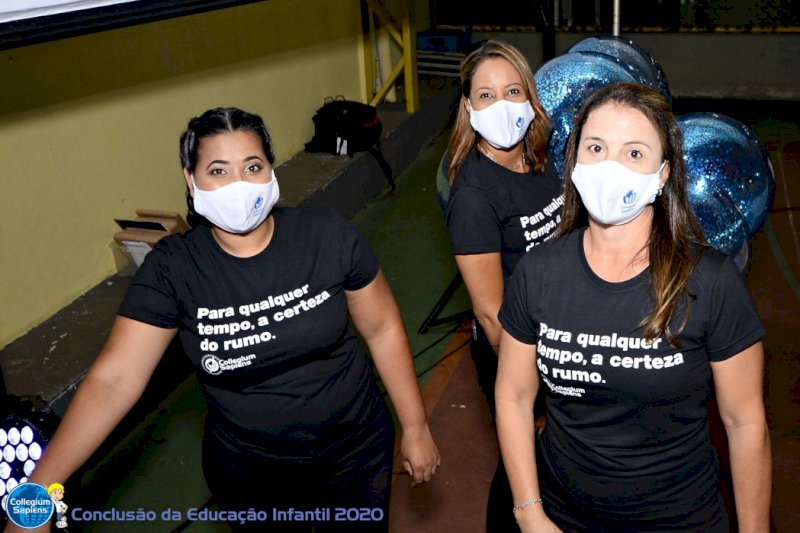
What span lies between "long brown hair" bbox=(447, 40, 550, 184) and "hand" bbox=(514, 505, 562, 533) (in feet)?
3.95

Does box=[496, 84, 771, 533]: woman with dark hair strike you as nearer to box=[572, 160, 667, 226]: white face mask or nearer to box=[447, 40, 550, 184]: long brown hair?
box=[572, 160, 667, 226]: white face mask

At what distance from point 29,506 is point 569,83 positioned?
111 inches

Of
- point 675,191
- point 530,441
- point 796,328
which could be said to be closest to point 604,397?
point 530,441

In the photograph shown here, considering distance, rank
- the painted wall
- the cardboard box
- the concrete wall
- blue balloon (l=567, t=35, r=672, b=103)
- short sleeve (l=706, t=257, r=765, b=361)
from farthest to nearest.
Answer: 1. the concrete wall
2. the cardboard box
3. the painted wall
4. blue balloon (l=567, t=35, r=672, b=103)
5. short sleeve (l=706, t=257, r=765, b=361)

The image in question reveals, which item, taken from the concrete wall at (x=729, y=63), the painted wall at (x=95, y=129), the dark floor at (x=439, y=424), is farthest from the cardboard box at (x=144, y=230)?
the concrete wall at (x=729, y=63)

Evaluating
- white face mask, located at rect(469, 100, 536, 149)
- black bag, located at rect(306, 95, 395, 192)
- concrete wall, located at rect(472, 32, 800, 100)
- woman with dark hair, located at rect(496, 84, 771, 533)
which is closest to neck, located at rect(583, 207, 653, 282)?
woman with dark hair, located at rect(496, 84, 771, 533)

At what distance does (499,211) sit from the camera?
274cm

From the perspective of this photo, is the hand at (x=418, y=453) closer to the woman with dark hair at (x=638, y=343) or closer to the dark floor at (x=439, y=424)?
the woman with dark hair at (x=638, y=343)

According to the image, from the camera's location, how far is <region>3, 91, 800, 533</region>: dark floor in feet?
11.9

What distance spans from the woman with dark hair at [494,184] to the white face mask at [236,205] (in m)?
0.76

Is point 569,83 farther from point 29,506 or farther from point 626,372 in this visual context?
point 29,506

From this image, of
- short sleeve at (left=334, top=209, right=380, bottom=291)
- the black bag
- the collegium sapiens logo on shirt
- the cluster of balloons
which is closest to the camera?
the collegium sapiens logo on shirt

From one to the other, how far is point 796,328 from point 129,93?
13.3ft

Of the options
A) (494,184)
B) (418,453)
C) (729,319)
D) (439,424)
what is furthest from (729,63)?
(729,319)
